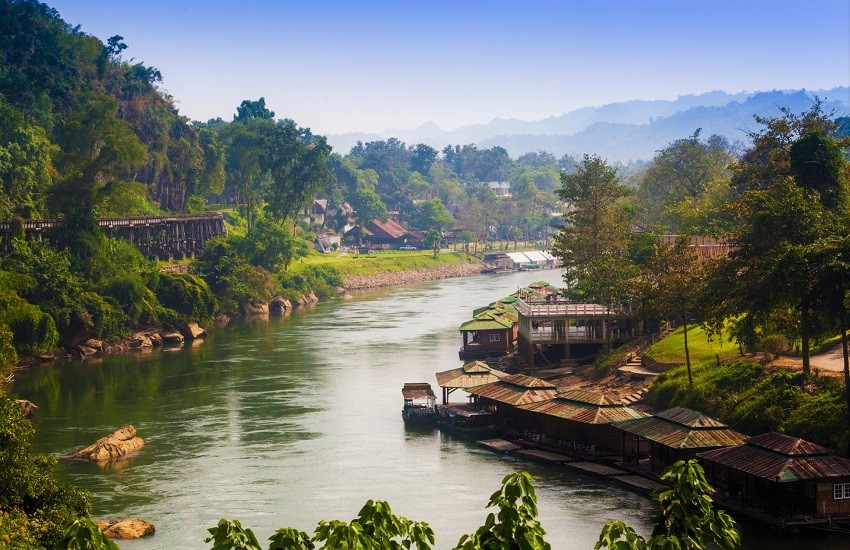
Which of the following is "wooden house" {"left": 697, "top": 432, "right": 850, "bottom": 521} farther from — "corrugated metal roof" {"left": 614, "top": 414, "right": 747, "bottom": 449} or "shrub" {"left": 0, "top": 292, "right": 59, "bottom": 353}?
"shrub" {"left": 0, "top": 292, "right": 59, "bottom": 353}

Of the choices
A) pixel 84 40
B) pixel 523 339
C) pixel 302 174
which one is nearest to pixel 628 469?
pixel 523 339

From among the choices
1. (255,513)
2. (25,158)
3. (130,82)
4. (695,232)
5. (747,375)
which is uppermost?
(130,82)

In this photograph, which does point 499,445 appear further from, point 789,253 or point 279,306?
point 279,306

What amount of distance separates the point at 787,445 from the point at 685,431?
5587 millimetres

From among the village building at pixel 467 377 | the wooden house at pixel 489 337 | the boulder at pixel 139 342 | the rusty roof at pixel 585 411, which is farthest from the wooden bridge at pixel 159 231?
the rusty roof at pixel 585 411

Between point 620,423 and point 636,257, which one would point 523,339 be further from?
point 620,423

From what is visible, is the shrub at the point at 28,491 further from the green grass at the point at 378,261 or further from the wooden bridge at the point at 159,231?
the green grass at the point at 378,261

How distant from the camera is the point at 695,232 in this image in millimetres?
98750

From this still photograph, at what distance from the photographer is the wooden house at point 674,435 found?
45.8 meters

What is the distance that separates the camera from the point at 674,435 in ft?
154

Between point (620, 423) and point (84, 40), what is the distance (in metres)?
130

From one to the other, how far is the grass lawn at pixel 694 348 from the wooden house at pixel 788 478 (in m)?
15.5

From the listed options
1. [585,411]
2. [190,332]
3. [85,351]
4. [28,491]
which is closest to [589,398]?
[585,411]

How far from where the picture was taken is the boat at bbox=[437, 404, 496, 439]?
5962 centimetres
